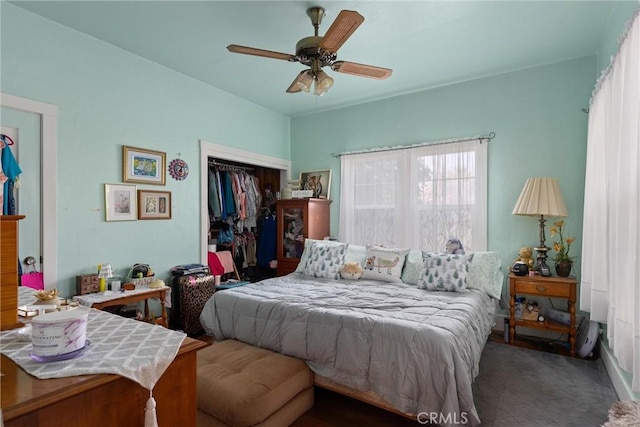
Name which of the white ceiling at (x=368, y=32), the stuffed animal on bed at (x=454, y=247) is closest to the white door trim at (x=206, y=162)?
the white ceiling at (x=368, y=32)

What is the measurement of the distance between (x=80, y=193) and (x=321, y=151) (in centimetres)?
298

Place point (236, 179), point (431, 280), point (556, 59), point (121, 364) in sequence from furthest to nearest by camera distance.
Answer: point (236, 179) → point (556, 59) → point (431, 280) → point (121, 364)

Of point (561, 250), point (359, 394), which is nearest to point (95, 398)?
point (359, 394)

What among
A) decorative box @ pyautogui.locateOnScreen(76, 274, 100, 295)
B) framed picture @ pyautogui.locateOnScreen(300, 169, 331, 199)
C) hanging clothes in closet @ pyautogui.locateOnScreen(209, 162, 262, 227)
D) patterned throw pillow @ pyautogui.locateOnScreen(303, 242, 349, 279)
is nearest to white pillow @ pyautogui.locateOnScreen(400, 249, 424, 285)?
patterned throw pillow @ pyautogui.locateOnScreen(303, 242, 349, 279)

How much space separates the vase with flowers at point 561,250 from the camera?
305cm

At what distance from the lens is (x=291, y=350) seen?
2242 millimetres

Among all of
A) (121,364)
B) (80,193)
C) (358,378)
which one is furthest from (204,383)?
(80,193)

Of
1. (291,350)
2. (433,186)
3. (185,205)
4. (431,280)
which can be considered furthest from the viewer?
(433,186)

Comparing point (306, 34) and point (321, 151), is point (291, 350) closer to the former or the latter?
point (306, 34)

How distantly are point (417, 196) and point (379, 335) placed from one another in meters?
2.36

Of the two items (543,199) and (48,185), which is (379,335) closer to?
(543,199)

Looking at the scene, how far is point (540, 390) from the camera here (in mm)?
2340

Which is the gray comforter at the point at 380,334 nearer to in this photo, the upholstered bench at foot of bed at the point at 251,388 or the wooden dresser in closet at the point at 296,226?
the upholstered bench at foot of bed at the point at 251,388

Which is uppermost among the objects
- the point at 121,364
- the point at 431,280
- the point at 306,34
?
the point at 306,34
